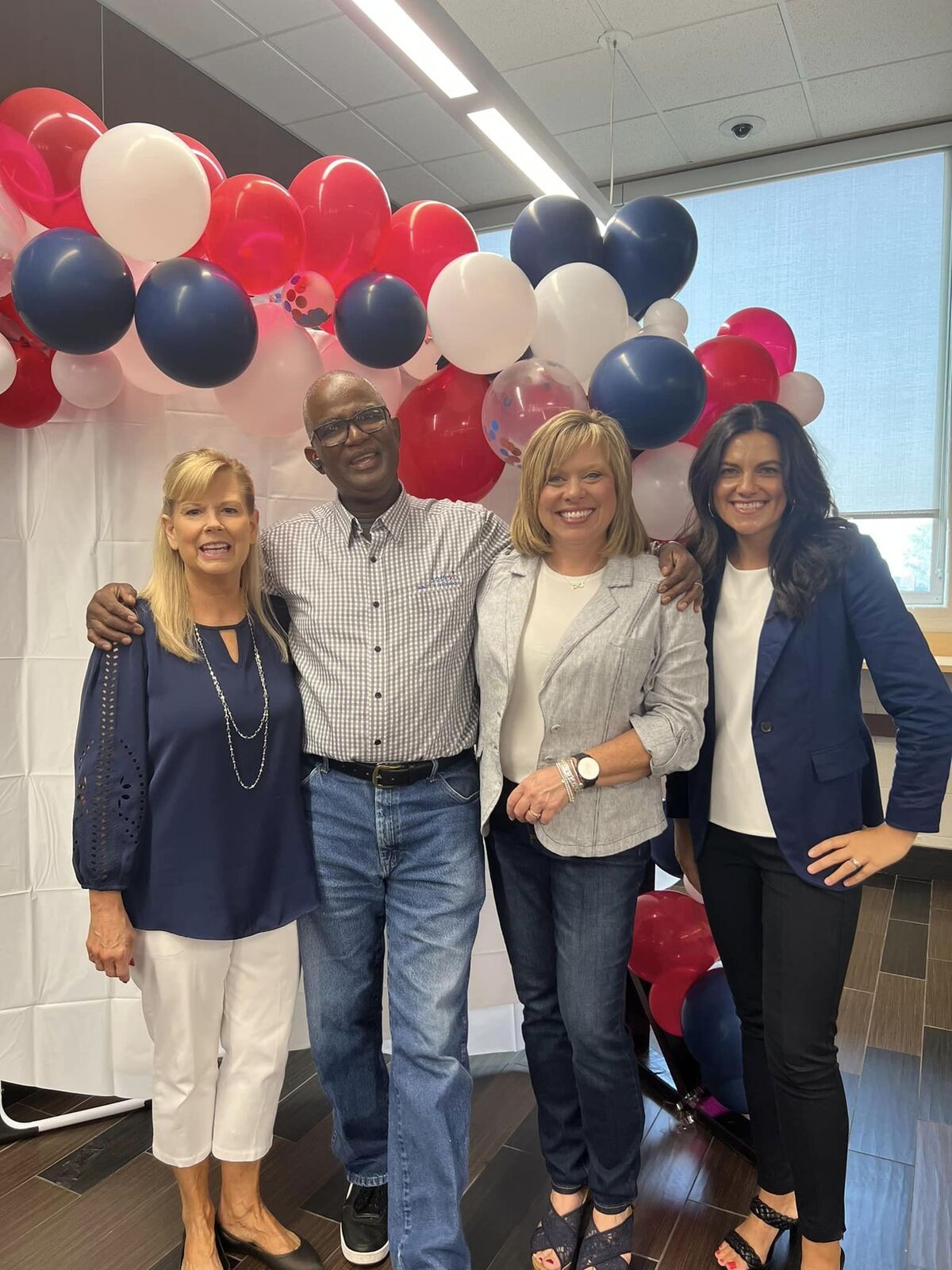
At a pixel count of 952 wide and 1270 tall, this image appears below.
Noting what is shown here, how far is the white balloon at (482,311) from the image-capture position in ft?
6.24

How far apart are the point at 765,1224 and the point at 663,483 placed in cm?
150

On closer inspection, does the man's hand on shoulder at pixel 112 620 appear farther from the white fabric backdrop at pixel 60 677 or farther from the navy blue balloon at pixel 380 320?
the navy blue balloon at pixel 380 320

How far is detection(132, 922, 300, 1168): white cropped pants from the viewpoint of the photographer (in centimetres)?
156

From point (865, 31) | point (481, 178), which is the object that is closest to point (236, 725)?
point (865, 31)

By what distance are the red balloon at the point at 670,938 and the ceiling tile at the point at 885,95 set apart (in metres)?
3.47

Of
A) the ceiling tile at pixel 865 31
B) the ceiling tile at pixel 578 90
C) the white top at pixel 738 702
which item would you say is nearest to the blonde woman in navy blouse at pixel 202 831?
the white top at pixel 738 702

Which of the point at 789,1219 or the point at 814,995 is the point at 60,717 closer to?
the point at 814,995

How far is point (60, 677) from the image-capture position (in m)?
2.04

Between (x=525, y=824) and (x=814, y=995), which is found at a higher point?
(x=525, y=824)

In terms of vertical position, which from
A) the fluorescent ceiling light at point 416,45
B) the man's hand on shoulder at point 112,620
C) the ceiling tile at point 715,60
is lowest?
the man's hand on shoulder at point 112,620

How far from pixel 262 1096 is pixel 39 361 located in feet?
4.91

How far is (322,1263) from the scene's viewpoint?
170 centimetres

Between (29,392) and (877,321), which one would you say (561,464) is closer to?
(29,392)

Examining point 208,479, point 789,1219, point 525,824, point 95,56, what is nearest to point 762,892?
point 525,824
